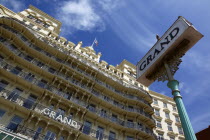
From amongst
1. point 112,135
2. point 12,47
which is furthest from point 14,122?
point 112,135

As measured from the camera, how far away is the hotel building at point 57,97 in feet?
68.2

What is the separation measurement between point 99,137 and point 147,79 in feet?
53.7

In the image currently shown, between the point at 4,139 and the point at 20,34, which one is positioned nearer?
the point at 4,139

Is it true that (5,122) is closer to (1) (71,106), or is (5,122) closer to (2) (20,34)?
A: (1) (71,106)

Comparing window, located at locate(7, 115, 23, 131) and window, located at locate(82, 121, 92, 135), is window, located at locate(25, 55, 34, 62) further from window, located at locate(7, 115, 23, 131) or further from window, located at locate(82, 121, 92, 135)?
window, located at locate(82, 121, 92, 135)

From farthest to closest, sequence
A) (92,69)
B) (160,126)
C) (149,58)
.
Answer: (160,126) → (92,69) → (149,58)

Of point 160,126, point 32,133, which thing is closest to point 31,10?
point 32,133

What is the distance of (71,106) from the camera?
24250mm

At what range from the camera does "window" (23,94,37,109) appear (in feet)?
71.6

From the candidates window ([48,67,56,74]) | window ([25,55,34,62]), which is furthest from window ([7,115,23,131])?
window ([25,55,34,62])

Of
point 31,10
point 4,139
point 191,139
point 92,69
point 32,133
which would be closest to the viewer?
point 191,139

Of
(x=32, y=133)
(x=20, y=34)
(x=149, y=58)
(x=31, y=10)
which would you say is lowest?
(x=32, y=133)

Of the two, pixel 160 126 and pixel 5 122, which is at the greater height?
pixel 160 126

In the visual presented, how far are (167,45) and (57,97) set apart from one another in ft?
60.0
